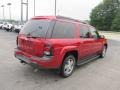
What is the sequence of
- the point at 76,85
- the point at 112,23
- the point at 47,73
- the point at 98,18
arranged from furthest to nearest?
1. the point at 98,18
2. the point at 112,23
3. the point at 47,73
4. the point at 76,85

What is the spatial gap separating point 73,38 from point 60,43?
2.79ft

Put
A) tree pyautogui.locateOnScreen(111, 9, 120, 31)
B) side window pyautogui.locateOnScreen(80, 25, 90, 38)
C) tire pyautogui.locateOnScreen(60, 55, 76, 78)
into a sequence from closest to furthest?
tire pyautogui.locateOnScreen(60, 55, 76, 78)
side window pyautogui.locateOnScreen(80, 25, 90, 38)
tree pyautogui.locateOnScreen(111, 9, 120, 31)

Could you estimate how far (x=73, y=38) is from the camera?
6484mm

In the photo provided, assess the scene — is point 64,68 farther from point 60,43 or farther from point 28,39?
point 28,39

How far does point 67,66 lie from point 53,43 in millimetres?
1171

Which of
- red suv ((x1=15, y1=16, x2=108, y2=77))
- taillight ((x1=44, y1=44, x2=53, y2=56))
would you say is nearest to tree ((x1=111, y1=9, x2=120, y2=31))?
red suv ((x1=15, y1=16, x2=108, y2=77))

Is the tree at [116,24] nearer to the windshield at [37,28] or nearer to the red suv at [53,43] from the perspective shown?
the red suv at [53,43]

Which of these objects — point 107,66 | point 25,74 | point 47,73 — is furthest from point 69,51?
point 107,66

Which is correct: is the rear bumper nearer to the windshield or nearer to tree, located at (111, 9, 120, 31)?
the windshield

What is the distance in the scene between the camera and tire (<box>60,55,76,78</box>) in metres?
6.16

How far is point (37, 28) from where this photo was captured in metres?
5.97

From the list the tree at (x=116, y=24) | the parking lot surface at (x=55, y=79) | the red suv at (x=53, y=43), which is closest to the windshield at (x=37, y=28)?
the red suv at (x=53, y=43)

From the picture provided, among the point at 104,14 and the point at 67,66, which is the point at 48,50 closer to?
the point at 67,66

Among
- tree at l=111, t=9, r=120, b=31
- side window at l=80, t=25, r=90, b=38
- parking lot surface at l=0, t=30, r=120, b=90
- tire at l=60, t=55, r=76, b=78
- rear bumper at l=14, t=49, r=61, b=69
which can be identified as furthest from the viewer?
tree at l=111, t=9, r=120, b=31
